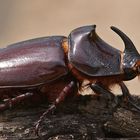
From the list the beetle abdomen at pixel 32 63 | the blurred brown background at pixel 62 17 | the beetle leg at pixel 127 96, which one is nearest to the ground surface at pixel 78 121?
the beetle leg at pixel 127 96

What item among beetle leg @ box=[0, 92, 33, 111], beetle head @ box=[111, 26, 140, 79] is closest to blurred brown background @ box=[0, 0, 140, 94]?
beetle head @ box=[111, 26, 140, 79]

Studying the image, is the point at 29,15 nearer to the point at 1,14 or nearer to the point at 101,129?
the point at 1,14

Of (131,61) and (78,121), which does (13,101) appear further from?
(131,61)

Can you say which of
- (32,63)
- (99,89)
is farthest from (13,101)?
(99,89)

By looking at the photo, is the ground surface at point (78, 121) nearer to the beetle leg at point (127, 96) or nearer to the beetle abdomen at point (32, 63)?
the beetle leg at point (127, 96)

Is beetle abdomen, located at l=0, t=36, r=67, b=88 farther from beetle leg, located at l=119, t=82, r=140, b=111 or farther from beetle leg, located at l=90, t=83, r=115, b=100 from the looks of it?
beetle leg, located at l=119, t=82, r=140, b=111

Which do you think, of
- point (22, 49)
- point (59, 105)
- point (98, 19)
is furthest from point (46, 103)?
point (98, 19)
